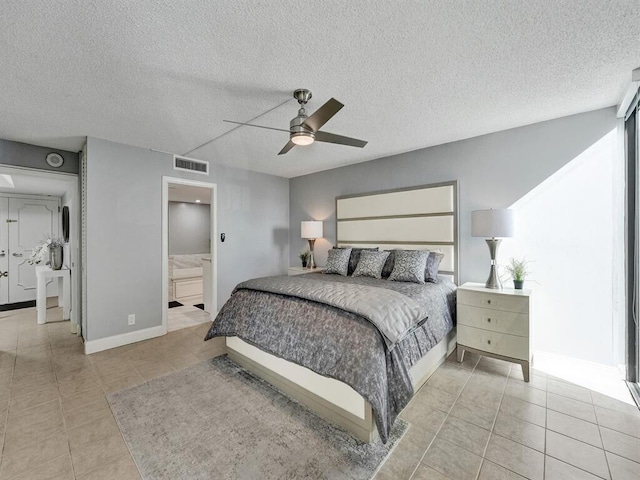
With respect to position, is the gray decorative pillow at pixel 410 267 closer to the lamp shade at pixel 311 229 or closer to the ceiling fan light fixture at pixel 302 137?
the lamp shade at pixel 311 229

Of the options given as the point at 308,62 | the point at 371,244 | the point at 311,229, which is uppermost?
the point at 308,62

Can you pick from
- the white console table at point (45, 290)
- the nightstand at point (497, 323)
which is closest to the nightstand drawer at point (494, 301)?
the nightstand at point (497, 323)

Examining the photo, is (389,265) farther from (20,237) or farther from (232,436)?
(20,237)

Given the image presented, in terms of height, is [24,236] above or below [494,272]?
above

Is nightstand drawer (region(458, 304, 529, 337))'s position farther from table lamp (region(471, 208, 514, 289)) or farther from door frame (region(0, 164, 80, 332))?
door frame (region(0, 164, 80, 332))

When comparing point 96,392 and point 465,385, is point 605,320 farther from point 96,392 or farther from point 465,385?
point 96,392

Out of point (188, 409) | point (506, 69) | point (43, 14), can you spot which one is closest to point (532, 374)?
point (506, 69)

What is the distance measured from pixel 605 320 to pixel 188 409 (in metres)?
Answer: 3.82

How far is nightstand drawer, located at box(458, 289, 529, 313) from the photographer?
2.54m

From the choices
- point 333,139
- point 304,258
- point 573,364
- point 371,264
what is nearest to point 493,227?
point 371,264

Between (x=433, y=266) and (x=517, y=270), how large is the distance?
0.81m

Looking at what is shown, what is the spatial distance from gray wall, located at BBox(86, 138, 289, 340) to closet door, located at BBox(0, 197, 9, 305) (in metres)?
3.92

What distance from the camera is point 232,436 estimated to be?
73.2 inches

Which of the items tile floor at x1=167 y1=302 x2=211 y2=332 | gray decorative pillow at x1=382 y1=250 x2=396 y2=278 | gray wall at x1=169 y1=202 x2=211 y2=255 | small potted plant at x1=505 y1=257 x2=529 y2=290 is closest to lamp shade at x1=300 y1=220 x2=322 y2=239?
gray decorative pillow at x1=382 y1=250 x2=396 y2=278
